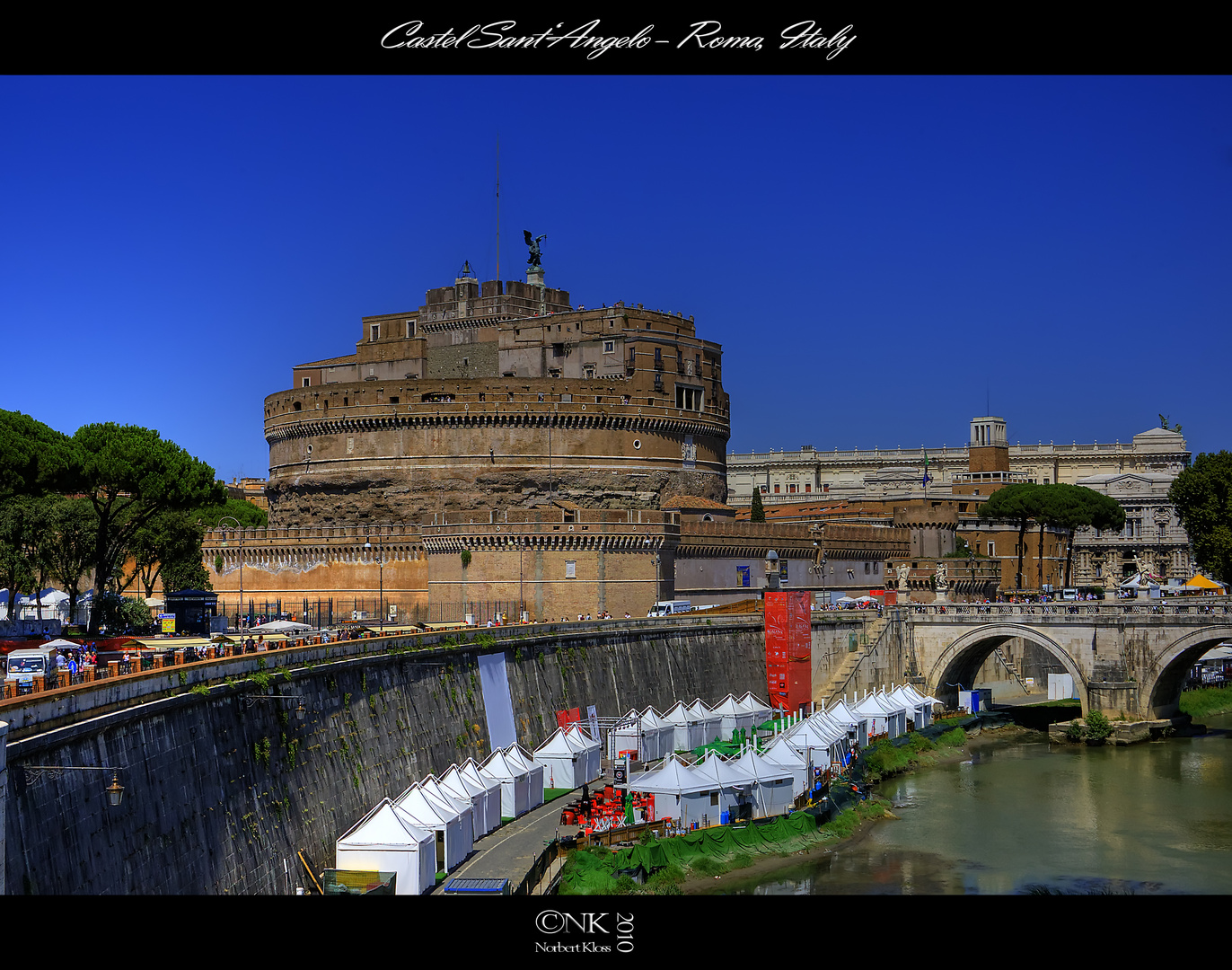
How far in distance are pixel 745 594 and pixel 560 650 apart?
22.6 metres

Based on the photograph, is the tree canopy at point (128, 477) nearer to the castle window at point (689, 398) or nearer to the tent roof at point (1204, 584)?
the castle window at point (689, 398)

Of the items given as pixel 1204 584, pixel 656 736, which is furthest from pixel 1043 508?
pixel 656 736

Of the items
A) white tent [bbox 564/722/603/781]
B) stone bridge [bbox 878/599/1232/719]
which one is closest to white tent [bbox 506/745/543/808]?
white tent [bbox 564/722/603/781]

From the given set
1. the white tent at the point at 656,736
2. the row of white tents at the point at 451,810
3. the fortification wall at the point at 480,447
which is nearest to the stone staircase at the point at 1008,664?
the fortification wall at the point at 480,447

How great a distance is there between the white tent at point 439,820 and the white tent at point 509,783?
453 centimetres

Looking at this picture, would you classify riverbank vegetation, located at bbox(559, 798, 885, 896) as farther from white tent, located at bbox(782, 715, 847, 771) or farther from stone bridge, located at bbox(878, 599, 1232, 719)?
stone bridge, located at bbox(878, 599, 1232, 719)

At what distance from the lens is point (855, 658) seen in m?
59.0

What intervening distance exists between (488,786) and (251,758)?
880cm

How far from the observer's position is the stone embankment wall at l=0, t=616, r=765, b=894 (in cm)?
1902

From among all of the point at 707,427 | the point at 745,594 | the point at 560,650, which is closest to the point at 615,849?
the point at 560,650

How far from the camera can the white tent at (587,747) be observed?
39094mm
